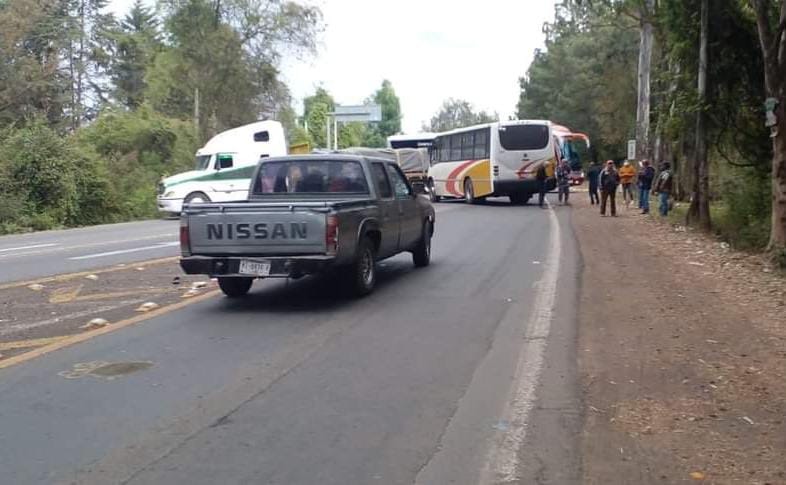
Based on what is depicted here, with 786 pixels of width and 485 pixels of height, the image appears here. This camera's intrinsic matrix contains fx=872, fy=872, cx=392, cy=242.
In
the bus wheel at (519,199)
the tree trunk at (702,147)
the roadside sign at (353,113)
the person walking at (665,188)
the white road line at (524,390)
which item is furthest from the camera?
the roadside sign at (353,113)

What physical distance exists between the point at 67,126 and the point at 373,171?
3810 cm

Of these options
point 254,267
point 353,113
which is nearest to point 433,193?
point 254,267

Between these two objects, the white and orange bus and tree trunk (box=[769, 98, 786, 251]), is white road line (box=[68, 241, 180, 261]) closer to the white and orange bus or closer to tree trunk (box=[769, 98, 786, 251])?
tree trunk (box=[769, 98, 786, 251])

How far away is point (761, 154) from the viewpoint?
61.9 feet

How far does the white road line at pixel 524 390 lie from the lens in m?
5.04

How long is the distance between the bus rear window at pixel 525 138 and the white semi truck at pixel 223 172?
8510 mm

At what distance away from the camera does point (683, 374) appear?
23.4 ft

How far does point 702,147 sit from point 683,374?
14.0 m

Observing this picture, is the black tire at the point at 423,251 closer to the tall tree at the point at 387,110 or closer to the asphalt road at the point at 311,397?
the asphalt road at the point at 311,397

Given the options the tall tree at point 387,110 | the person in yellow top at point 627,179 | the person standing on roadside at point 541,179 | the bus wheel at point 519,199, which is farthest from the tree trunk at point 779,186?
the tall tree at point 387,110

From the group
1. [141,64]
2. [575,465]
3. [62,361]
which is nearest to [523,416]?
[575,465]

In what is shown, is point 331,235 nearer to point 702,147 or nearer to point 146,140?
point 702,147

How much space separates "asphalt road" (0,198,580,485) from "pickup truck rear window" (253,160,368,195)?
5.10 feet

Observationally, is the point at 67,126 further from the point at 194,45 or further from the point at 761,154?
the point at 761,154
